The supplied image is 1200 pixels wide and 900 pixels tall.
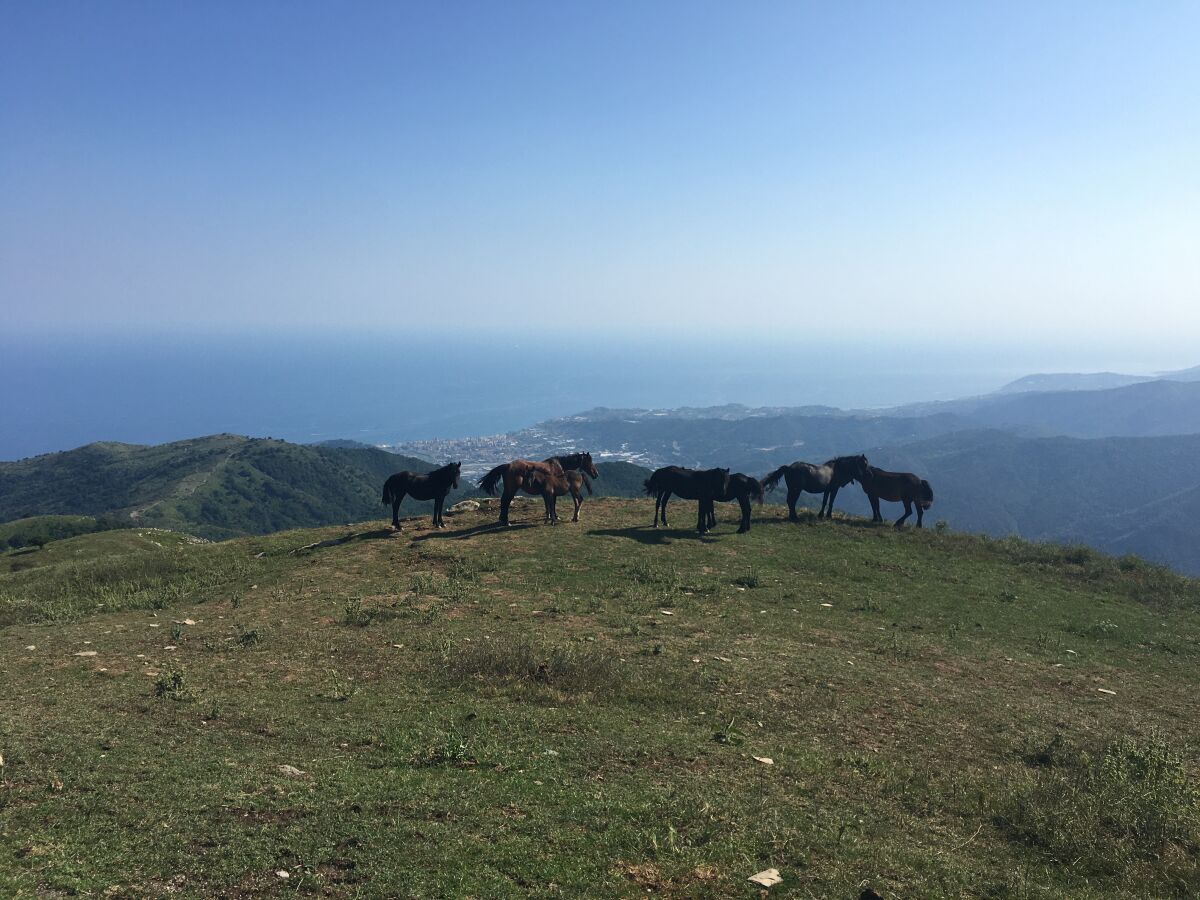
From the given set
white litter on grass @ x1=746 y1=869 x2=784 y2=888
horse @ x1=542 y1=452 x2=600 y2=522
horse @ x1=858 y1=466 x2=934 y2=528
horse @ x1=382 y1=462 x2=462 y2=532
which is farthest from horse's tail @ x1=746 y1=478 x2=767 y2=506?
white litter on grass @ x1=746 y1=869 x2=784 y2=888

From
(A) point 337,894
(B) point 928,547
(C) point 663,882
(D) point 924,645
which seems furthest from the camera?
(B) point 928,547

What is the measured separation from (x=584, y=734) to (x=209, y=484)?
15089 centimetres

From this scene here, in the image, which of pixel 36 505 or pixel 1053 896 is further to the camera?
pixel 36 505

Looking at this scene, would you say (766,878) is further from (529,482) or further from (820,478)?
(820,478)

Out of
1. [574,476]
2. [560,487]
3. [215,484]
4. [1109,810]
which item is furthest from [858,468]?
[215,484]

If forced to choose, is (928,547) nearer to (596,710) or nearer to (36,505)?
(596,710)

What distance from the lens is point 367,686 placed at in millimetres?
10836

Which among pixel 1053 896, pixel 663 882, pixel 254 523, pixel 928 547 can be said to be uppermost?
pixel 663 882

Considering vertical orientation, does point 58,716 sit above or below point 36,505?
above

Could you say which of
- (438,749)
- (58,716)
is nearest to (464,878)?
(438,749)

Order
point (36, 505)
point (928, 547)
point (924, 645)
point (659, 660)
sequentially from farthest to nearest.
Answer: point (36, 505)
point (928, 547)
point (924, 645)
point (659, 660)

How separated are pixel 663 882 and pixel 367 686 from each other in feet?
22.1

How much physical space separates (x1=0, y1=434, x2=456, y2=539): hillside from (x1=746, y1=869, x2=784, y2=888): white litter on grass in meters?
99.2

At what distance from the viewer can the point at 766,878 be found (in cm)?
596
